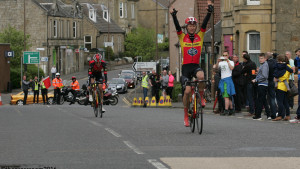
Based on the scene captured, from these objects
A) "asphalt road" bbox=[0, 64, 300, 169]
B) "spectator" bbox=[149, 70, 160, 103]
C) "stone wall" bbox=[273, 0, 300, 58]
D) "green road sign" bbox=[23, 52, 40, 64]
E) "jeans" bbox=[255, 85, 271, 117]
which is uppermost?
"stone wall" bbox=[273, 0, 300, 58]

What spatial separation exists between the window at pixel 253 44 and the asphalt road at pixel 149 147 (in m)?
18.9

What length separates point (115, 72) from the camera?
9719cm

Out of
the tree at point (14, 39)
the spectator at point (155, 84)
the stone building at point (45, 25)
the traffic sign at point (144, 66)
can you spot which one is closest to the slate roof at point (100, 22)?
the stone building at point (45, 25)

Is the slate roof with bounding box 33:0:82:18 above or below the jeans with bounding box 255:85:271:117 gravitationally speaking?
above

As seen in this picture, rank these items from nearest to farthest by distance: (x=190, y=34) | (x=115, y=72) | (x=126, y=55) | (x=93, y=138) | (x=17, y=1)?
(x=93, y=138) < (x=190, y=34) < (x=17, y=1) < (x=115, y=72) < (x=126, y=55)

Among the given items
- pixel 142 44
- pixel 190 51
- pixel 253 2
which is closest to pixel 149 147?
pixel 190 51

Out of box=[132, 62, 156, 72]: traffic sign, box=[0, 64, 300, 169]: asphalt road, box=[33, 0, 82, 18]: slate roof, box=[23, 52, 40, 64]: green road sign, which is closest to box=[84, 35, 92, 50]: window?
box=[33, 0, 82, 18]: slate roof

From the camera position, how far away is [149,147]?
11234mm

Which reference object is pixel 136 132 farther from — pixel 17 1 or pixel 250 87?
pixel 17 1

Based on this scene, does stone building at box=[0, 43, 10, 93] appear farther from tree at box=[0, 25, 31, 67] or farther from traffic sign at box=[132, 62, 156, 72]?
traffic sign at box=[132, 62, 156, 72]

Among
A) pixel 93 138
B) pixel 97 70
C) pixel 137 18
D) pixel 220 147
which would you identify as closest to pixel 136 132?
pixel 93 138

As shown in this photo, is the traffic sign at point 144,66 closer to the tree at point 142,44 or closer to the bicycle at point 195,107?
the bicycle at point 195,107

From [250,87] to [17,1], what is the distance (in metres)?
68.5

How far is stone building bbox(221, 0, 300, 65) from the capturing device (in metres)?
33.4
